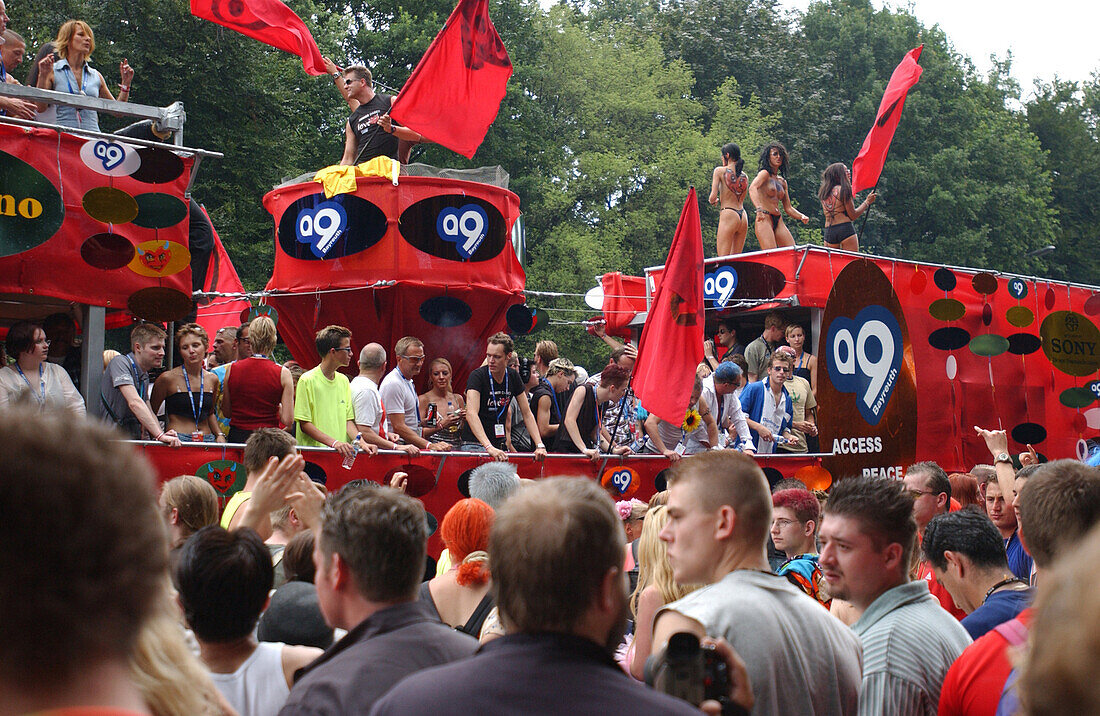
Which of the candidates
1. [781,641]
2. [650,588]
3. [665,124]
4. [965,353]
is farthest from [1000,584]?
[665,124]

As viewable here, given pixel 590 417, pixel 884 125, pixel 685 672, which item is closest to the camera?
pixel 685 672

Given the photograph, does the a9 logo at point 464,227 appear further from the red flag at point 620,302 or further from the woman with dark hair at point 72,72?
the woman with dark hair at point 72,72

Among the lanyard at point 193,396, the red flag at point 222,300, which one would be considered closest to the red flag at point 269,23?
the lanyard at point 193,396

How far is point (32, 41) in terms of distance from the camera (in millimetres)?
22891

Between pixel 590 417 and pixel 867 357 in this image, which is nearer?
pixel 867 357

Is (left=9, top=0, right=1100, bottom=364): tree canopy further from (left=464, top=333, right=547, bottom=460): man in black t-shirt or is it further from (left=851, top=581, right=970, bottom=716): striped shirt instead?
(left=851, top=581, right=970, bottom=716): striped shirt

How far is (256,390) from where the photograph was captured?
340 inches

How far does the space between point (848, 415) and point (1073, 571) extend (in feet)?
30.8

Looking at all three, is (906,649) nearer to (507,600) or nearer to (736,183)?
(507,600)

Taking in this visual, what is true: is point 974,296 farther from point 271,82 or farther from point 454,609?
point 271,82

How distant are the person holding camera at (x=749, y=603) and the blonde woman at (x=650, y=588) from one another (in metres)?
0.68

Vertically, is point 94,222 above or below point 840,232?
below

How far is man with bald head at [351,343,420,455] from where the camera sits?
8984 millimetres

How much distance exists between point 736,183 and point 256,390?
790cm
